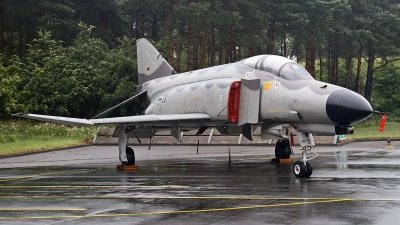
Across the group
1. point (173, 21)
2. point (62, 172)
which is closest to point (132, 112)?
point (173, 21)

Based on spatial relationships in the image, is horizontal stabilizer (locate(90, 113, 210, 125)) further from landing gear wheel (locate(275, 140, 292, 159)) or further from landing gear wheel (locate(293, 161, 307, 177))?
landing gear wheel (locate(293, 161, 307, 177))

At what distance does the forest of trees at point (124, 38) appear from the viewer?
4300cm

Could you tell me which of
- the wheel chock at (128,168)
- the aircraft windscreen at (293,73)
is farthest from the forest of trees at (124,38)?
the aircraft windscreen at (293,73)

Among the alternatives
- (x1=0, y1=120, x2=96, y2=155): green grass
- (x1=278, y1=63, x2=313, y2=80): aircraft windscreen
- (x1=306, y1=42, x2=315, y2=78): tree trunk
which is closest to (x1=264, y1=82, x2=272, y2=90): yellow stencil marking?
(x1=278, y1=63, x2=313, y2=80): aircraft windscreen

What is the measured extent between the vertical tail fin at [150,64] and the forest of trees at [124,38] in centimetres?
1808

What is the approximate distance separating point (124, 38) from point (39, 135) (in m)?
23.4

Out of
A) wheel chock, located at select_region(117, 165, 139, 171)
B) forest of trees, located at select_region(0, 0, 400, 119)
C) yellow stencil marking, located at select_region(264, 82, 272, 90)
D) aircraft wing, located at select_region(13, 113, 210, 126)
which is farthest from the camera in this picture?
forest of trees, located at select_region(0, 0, 400, 119)

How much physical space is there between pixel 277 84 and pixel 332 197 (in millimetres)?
5492

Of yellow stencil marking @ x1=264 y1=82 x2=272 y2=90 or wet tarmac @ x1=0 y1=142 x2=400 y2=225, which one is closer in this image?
wet tarmac @ x1=0 y1=142 x2=400 y2=225

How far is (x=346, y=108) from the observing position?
12.6 m

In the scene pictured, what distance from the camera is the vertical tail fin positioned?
69.5ft

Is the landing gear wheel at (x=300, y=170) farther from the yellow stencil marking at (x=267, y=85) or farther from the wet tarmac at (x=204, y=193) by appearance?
the yellow stencil marking at (x=267, y=85)

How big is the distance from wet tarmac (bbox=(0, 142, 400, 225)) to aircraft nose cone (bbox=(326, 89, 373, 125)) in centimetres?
133

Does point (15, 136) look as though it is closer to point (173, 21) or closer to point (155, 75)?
point (155, 75)
